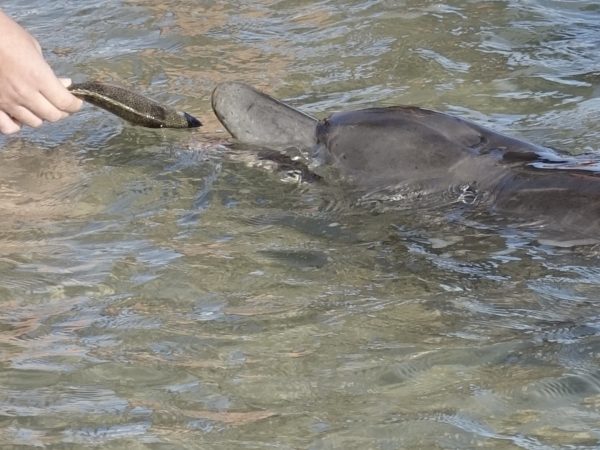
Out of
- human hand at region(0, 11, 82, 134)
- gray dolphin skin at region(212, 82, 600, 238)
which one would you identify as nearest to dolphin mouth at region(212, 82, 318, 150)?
gray dolphin skin at region(212, 82, 600, 238)

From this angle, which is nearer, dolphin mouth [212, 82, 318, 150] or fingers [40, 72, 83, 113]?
fingers [40, 72, 83, 113]

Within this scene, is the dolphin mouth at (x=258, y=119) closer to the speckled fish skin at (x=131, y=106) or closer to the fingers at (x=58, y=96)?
the speckled fish skin at (x=131, y=106)

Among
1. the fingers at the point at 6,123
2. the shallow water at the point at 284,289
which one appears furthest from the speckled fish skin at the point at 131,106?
the fingers at the point at 6,123

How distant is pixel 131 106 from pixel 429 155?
65.6 inches

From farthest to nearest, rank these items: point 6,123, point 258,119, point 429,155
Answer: point 258,119, point 429,155, point 6,123

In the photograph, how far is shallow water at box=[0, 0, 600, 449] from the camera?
4031 millimetres

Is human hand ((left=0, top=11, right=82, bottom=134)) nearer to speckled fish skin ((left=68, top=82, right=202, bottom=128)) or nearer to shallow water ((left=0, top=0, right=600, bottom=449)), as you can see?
shallow water ((left=0, top=0, right=600, bottom=449))

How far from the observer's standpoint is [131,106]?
671 cm

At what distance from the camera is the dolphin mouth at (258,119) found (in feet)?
21.8

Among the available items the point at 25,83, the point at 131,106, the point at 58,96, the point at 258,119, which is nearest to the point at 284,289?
the point at 58,96

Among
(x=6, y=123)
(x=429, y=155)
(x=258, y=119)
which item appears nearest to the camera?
(x=6, y=123)

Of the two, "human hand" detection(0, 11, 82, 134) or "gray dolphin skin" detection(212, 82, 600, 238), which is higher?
"human hand" detection(0, 11, 82, 134)

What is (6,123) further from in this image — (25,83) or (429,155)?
(429,155)

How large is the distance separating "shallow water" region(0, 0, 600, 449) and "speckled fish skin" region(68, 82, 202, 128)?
0.70 ft
